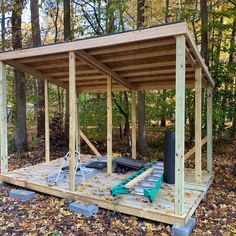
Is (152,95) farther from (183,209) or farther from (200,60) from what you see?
(183,209)

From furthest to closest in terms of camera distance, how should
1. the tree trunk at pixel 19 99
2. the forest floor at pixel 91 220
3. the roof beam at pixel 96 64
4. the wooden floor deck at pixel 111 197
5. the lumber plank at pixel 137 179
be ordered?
the tree trunk at pixel 19 99, the roof beam at pixel 96 64, the lumber plank at pixel 137 179, the wooden floor deck at pixel 111 197, the forest floor at pixel 91 220

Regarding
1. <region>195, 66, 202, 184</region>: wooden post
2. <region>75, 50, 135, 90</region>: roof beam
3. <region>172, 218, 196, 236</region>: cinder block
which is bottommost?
<region>172, 218, 196, 236</region>: cinder block

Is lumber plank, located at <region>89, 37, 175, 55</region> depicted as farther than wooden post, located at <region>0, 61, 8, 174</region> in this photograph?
No

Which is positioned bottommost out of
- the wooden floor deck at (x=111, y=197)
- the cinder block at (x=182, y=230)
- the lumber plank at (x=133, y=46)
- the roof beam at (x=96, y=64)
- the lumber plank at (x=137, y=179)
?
the cinder block at (x=182, y=230)

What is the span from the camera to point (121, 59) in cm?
448

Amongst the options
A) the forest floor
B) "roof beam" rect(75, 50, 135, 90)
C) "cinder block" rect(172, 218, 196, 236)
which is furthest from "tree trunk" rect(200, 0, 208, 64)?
"cinder block" rect(172, 218, 196, 236)

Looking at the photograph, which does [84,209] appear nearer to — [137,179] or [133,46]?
[137,179]

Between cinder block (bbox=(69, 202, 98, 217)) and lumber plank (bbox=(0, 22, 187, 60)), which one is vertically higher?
lumber plank (bbox=(0, 22, 187, 60))

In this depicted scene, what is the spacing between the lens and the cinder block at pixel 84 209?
11.9 feet

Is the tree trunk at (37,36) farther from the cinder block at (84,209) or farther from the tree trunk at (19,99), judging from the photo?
the cinder block at (84,209)

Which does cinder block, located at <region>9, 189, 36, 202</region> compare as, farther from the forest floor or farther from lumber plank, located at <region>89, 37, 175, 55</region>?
lumber plank, located at <region>89, 37, 175, 55</region>

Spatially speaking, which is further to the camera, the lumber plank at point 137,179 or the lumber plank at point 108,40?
the lumber plank at point 137,179

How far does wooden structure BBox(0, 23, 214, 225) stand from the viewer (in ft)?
10.2

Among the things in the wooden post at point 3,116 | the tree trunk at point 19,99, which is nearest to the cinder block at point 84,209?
the wooden post at point 3,116
